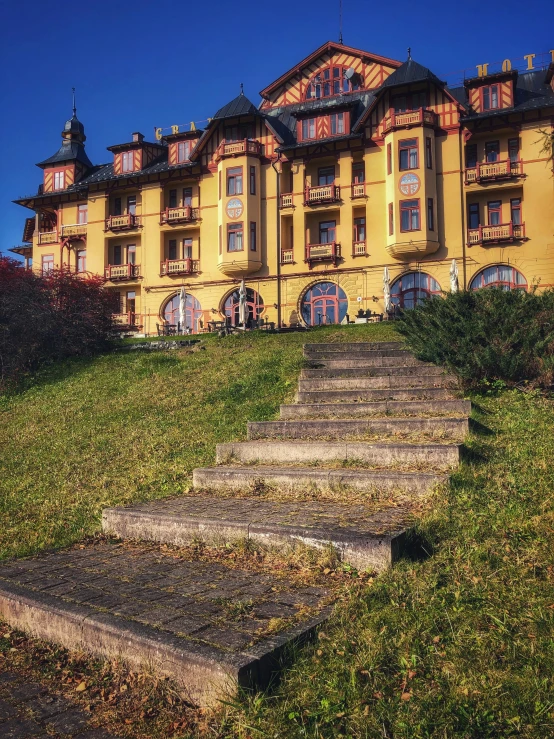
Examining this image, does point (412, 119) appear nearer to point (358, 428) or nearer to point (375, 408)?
point (375, 408)

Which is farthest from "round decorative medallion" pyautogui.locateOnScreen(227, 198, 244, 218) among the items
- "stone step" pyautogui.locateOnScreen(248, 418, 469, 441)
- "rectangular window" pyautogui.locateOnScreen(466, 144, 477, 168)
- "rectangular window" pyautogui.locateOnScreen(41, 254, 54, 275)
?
"stone step" pyautogui.locateOnScreen(248, 418, 469, 441)

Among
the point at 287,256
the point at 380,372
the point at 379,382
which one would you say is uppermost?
the point at 287,256

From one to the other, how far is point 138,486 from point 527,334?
5.77 meters

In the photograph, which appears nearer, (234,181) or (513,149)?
(513,149)

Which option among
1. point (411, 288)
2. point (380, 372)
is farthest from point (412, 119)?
point (380, 372)

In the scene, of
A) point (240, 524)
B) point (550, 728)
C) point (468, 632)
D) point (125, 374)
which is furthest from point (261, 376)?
point (550, 728)

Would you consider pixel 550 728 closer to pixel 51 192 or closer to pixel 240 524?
pixel 240 524

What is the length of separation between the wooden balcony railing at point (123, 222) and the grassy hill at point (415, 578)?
1151 inches

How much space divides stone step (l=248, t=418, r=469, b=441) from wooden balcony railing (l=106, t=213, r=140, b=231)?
32.1m

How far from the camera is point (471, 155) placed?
31.6 metres

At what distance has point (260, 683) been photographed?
300 centimetres

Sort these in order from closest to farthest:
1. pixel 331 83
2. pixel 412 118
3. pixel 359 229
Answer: pixel 412 118
pixel 359 229
pixel 331 83

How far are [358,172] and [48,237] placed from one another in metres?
21.5

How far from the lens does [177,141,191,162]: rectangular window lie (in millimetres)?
37000
